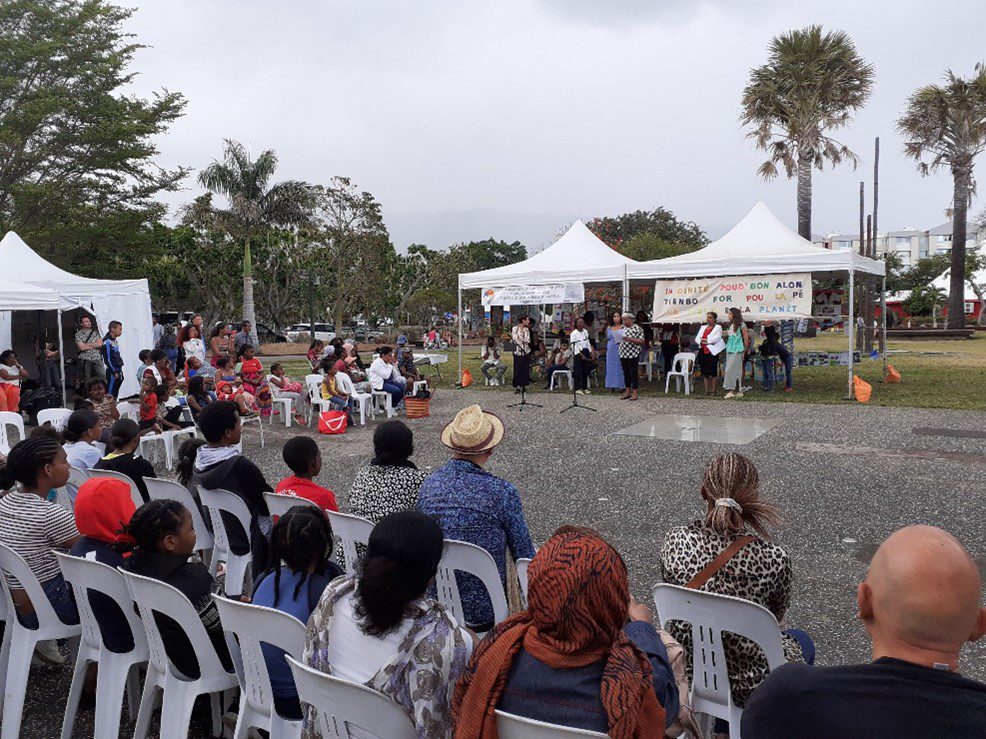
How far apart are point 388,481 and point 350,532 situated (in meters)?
0.35

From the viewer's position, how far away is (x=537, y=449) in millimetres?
9359

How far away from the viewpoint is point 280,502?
3.89 meters

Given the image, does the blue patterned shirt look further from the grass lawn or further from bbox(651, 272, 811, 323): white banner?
bbox(651, 272, 811, 323): white banner

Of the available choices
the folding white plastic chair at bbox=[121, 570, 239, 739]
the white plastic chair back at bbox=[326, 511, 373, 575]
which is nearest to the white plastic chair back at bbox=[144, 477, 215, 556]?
the white plastic chair back at bbox=[326, 511, 373, 575]

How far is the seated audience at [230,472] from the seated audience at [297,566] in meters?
1.28

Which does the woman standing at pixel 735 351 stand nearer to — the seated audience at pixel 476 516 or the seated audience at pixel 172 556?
the seated audience at pixel 476 516

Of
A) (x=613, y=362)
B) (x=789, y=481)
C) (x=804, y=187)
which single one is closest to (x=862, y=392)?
(x=613, y=362)

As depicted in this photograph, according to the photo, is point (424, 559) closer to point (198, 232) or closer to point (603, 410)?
point (603, 410)

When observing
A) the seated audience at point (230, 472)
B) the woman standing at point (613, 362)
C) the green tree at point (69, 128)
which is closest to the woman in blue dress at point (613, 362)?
the woman standing at point (613, 362)

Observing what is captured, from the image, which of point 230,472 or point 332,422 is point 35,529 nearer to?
point 230,472

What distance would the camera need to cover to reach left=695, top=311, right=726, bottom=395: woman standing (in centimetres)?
1403

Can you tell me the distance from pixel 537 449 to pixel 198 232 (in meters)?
31.7

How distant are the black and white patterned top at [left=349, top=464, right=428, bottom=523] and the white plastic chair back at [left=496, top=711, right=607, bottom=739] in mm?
2033

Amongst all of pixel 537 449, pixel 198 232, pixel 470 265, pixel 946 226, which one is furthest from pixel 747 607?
pixel 946 226
